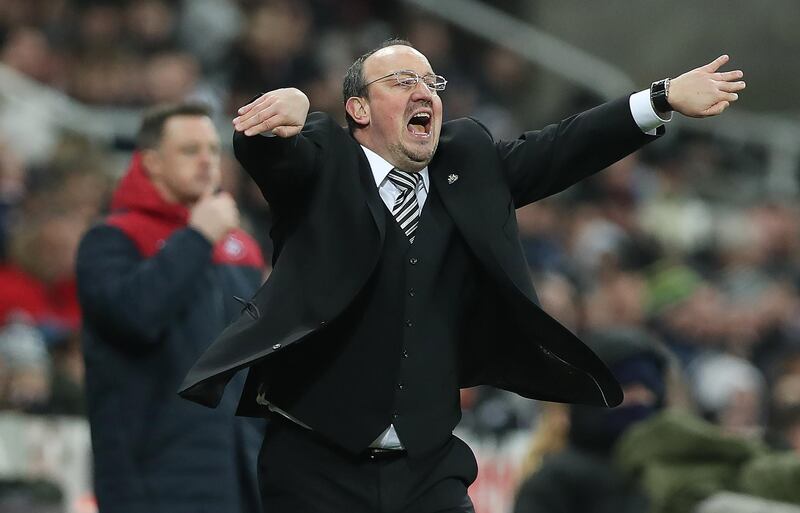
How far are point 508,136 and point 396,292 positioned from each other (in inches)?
443

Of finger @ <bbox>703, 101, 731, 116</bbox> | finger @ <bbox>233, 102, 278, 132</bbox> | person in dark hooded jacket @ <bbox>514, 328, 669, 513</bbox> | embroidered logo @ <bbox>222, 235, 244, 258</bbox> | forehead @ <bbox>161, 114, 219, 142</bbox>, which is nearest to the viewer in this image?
finger @ <bbox>233, 102, 278, 132</bbox>

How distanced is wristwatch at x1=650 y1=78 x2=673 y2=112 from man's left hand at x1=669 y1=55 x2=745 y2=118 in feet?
0.08

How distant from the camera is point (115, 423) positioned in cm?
618

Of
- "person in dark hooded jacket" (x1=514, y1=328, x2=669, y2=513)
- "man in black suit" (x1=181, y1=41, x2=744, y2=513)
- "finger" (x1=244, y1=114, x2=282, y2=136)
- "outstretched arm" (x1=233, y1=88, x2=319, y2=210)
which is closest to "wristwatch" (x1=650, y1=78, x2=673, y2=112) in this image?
"man in black suit" (x1=181, y1=41, x2=744, y2=513)

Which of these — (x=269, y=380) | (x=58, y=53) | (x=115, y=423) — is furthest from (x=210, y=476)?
(x=58, y=53)

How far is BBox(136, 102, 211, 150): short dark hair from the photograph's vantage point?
6.67 meters

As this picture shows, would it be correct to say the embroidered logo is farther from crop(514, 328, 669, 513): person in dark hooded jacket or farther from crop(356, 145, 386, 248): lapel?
crop(356, 145, 386, 248): lapel

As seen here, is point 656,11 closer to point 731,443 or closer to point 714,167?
point 714,167

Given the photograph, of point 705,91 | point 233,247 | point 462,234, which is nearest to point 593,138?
point 705,91

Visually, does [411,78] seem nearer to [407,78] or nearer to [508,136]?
[407,78]

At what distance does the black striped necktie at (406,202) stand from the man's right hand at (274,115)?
1.71 feet

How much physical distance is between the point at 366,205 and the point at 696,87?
104 cm

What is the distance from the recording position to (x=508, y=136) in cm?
Answer: 1619

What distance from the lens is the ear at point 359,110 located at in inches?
207
